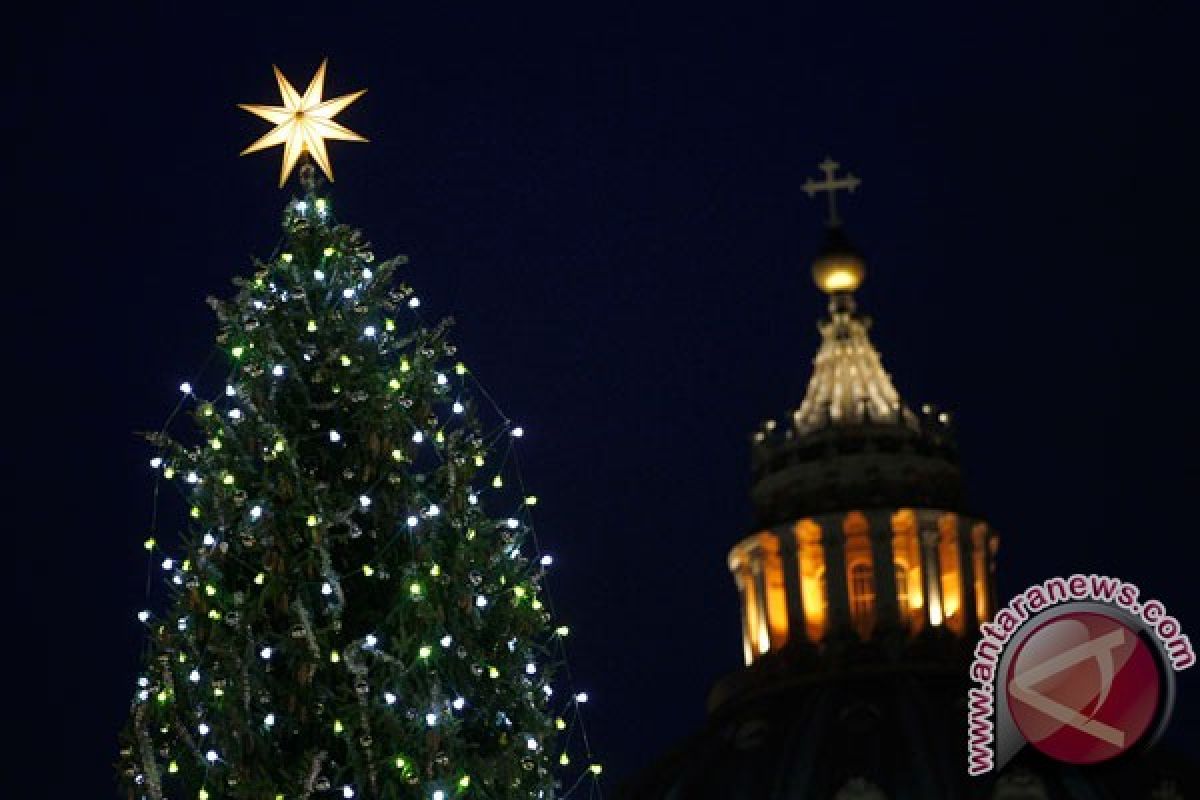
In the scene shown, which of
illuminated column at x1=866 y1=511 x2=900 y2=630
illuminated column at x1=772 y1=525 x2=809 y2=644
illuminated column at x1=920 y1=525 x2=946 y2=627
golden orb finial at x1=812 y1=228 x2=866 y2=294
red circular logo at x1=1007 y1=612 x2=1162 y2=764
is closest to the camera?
red circular logo at x1=1007 y1=612 x2=1162 y2=764

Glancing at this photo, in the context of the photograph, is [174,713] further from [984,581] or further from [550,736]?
[984,581]

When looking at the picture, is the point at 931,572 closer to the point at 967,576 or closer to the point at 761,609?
the point at 967,576

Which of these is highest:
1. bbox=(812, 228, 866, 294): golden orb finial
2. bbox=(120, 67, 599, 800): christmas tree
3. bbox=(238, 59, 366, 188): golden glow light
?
bbox=(812, 228, 866, 294): golden orb finial

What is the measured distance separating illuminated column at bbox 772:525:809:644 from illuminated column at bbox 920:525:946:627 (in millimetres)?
4333

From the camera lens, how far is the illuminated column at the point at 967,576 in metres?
106

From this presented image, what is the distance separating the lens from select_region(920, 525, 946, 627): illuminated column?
10506cm

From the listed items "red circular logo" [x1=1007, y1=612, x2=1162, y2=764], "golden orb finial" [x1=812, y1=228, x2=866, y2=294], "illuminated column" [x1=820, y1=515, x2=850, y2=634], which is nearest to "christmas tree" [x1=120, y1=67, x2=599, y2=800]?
"red circular logo" [x1=1007, y1=612, x2=1162, y2=764]

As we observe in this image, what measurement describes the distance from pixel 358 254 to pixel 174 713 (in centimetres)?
482

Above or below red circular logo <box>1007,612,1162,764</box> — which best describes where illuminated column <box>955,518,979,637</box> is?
above

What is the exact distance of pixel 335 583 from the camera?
2827 cm

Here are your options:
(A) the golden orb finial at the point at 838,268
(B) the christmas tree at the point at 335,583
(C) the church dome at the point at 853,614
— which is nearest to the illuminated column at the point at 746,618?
(C) the church dome at the point at 853,614

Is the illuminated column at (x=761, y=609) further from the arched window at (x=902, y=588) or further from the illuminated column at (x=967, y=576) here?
the illuminated column at (x=967, y=576)

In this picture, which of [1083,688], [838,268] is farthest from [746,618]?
[1083,688]

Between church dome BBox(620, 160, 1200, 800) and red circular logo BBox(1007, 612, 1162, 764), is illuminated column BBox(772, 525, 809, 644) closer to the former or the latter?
church dome BBox(620, 160, 1200, 800)
